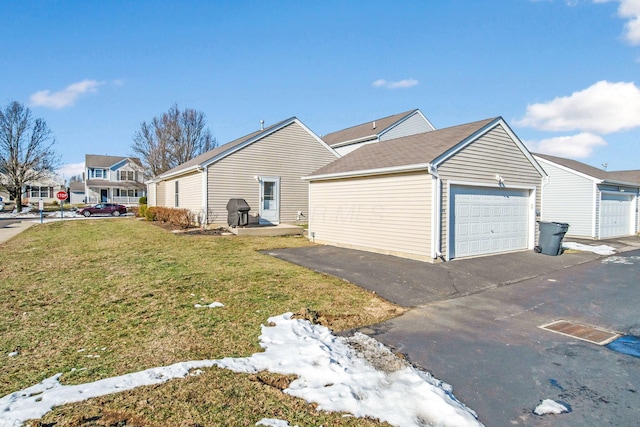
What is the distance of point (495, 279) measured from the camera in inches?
327

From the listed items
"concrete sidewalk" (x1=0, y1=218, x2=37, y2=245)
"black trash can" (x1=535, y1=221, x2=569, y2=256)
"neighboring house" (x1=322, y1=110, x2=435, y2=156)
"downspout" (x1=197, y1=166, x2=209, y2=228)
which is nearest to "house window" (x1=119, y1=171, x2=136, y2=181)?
"concrete sidewalk" (x1=0, y1=218, x2=37, y2=245)

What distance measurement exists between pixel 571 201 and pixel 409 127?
1247cm

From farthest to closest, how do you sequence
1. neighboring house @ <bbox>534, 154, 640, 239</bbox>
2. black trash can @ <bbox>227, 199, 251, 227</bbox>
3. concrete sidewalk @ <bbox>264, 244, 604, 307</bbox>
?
neighboring house @ <bbox>534, 154, 640, 239</bbox>, black trash can @ <bbox>227, 199, 251, 227</bbox>, concrete sidewalk @ <bbox>264, 244, 604, 307</bbox>

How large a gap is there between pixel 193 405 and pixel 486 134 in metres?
10.9

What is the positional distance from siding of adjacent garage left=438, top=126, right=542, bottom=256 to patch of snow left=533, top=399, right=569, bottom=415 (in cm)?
657

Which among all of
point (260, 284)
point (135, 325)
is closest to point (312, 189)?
point (260, 284)

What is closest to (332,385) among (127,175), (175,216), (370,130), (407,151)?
(407,151)

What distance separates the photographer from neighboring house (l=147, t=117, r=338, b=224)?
16.8 meters

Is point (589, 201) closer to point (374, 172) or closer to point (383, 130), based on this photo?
point (374, 172)

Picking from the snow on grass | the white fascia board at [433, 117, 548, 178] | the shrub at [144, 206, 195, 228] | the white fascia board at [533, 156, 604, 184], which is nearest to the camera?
the snow on grass

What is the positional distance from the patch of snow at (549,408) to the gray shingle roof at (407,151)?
22.8ft

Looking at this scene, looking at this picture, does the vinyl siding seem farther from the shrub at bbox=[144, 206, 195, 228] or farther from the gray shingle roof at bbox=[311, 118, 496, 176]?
the shrub at bbox=[144, 206, 195, 228]

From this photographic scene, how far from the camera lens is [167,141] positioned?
37.5 meters

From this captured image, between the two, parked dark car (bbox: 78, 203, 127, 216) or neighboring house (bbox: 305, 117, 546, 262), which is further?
parked dark car (bbox: 78, 203, 127, 216)
